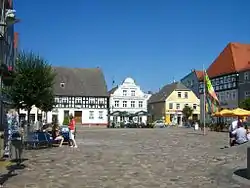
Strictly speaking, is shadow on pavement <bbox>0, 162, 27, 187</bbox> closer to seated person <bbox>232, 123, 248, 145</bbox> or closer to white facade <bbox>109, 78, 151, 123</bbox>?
seated person <bbox>232, 123, 248, 145</bbox>

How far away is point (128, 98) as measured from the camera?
9612 centimetres

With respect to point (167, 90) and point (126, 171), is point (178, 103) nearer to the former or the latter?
point (167, 90)

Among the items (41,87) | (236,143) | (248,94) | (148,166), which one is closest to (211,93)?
(41,87)

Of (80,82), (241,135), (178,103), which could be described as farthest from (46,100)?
(178,103)

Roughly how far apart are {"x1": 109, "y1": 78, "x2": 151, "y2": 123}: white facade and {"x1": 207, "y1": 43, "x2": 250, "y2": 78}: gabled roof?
16.5 m

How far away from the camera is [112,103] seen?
95.9 m

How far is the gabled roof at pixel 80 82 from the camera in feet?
282

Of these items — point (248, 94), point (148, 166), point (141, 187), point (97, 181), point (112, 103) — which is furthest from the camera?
point (112, 103)

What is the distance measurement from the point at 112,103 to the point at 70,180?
84510 millimetres

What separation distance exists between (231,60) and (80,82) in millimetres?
29353

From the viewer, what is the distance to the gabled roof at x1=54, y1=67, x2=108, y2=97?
8588 cm

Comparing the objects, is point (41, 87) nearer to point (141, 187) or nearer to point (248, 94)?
point (141, 187)

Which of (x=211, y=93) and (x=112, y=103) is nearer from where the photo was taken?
(x=211, y=93)

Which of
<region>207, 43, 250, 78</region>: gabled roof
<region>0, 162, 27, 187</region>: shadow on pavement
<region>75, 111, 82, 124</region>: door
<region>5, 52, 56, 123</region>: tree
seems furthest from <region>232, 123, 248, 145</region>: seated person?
<region>75, 111, 82, 124</region>: door
